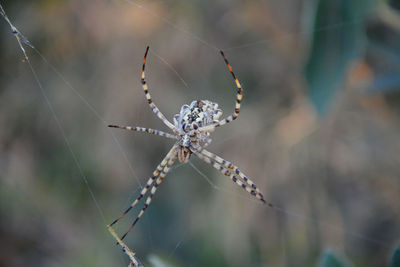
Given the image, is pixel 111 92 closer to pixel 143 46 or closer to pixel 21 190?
pixel 143 46

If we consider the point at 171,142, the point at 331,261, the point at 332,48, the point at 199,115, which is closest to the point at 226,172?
the point at 199,115

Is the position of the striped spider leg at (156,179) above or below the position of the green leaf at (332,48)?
below

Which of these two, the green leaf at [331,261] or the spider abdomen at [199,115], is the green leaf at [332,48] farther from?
the green leaf at [331,261]

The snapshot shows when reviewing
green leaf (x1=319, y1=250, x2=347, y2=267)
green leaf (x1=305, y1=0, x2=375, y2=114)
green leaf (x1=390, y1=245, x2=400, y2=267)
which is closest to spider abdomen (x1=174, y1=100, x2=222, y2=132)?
green leaf (x1=305, y1=0, x2=375, y2=114)

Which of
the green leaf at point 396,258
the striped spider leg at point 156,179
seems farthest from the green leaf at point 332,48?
the green leaf at point 396,258

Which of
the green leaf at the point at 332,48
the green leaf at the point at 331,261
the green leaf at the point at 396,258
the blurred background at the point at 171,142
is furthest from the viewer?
the blurred background at the point at 171,142

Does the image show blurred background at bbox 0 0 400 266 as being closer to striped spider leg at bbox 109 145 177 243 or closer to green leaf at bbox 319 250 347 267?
striped spider leg at bbox 109 145 177 243

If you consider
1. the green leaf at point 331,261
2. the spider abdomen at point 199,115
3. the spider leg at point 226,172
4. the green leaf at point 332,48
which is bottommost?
the green leaf at point 331,261
